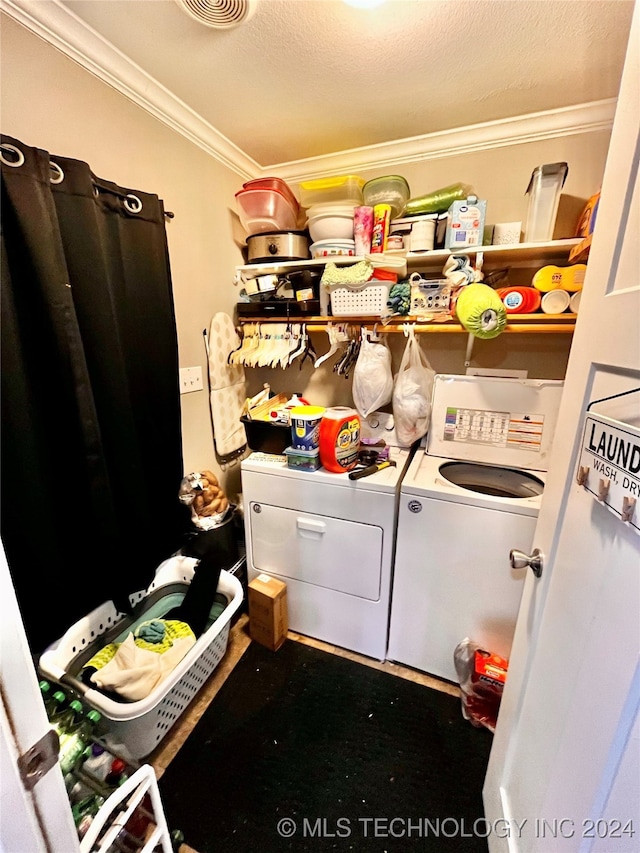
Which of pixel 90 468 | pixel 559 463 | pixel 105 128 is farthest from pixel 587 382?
pixel 105 128

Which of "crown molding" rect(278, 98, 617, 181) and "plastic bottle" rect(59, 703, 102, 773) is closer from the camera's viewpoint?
"plastic bottle" rect(59, 703, 102, 773)

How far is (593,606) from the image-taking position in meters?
0.59

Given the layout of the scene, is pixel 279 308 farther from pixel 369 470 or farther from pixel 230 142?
pixel 369 470

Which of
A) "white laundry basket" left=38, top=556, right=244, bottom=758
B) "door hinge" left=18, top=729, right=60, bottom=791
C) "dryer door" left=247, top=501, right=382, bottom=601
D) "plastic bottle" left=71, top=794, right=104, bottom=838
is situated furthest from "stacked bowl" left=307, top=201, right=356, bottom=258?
"plastic bottle" left=71, top=794, right=104, bottom=838

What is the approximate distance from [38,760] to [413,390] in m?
1.53

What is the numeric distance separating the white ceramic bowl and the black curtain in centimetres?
153

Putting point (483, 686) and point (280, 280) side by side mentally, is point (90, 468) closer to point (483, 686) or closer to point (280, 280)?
point (280, 280)

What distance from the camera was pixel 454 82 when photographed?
50.6 inches

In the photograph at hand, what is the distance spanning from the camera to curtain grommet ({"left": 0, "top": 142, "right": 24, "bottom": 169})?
0.92 m

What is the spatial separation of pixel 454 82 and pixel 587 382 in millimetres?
1330

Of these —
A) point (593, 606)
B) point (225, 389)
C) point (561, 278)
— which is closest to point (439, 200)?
point (561, 278)

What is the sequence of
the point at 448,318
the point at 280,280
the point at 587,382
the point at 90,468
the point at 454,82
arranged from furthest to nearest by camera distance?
1. the point at 280,280
2. the point at 448,318
3. the point at 454,82
4. the point at 90,468
5. the point at 587,382

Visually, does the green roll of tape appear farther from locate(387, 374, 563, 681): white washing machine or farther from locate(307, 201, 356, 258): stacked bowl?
locate(307, 201, 356, 258): stacked bowl

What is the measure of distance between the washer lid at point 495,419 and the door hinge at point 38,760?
1539mm
